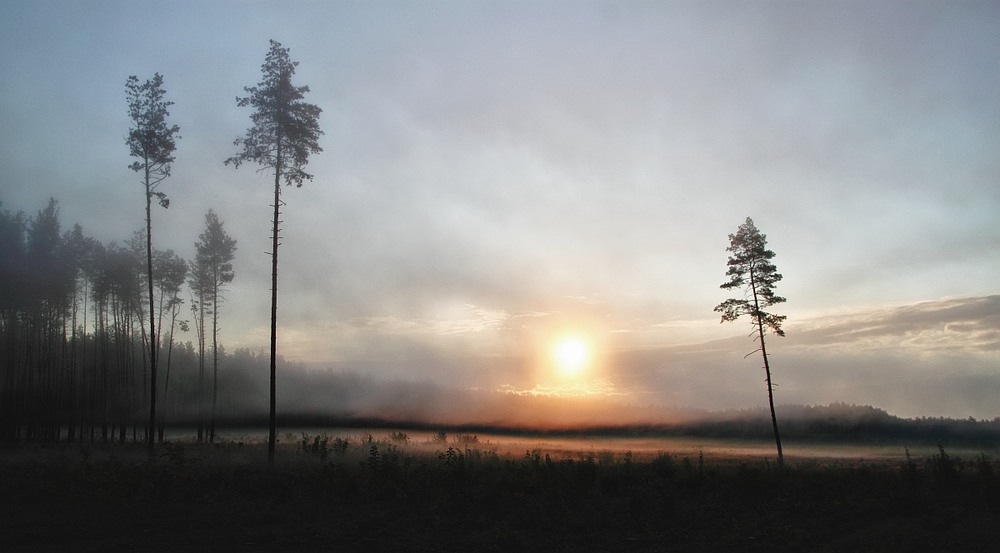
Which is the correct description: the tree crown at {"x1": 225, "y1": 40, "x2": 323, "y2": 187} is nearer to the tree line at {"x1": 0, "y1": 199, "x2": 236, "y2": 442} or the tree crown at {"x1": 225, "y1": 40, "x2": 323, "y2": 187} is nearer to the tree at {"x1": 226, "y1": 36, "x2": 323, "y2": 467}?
the tree at {"x1": 226, "y1": 36, "x2": 323, "y2": 467}

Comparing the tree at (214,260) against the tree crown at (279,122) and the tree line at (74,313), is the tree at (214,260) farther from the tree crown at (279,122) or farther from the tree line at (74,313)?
the tree crown at (279,122)

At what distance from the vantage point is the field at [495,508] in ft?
46.8

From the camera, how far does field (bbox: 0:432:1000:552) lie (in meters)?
14.3

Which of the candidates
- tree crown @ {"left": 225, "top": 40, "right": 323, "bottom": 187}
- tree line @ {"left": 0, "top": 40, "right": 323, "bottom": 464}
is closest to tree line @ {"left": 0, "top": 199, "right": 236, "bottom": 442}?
tree line @ {"left": 0, "top": 40, "right": 323, "bottom": 464}

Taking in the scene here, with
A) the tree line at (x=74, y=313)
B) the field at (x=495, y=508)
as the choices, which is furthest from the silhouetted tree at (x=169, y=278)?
the field at (x=495, y=508)

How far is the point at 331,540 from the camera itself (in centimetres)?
1462

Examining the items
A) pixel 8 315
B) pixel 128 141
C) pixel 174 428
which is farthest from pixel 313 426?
pixel 128 141

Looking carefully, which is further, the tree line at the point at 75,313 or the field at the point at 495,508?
the tree line at the point at 75,313

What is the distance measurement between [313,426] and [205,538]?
62.9 meters

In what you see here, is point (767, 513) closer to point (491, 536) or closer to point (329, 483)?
point (491, 536)

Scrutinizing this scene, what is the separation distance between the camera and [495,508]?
18297 millimetres

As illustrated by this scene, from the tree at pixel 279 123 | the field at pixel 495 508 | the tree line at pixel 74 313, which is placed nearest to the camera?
the field at pixel 495 508

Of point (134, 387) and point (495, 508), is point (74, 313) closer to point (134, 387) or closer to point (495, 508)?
point (134, 387)

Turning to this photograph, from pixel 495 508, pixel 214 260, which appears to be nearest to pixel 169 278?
pixel 214 260
